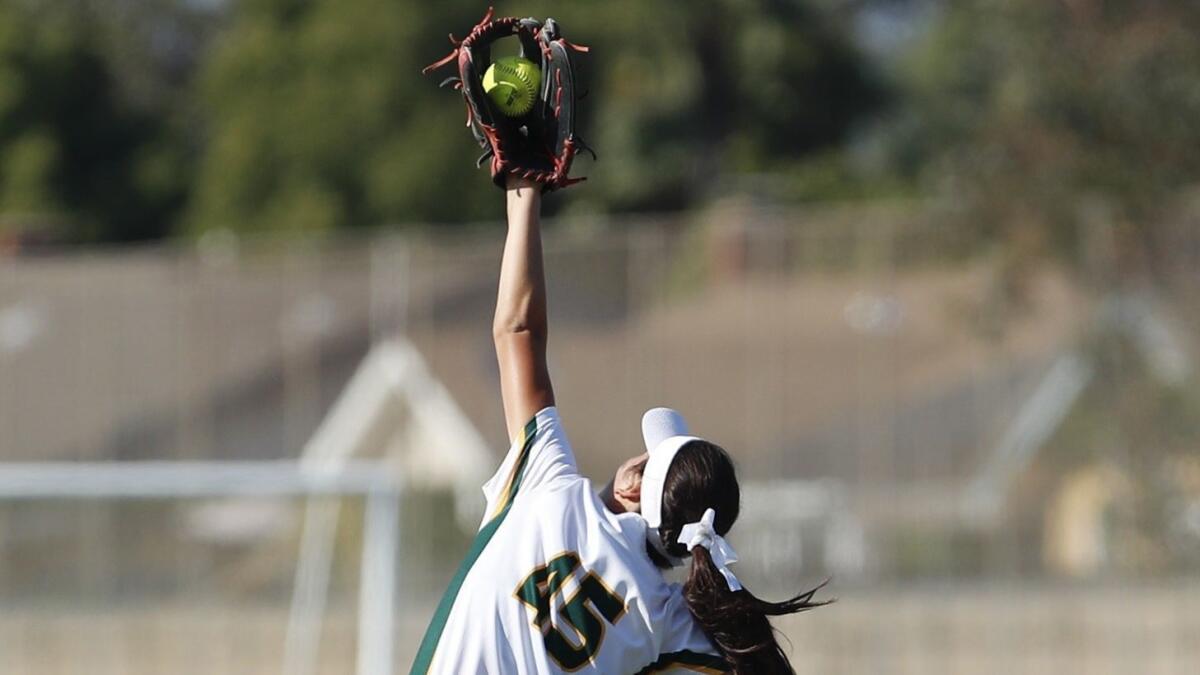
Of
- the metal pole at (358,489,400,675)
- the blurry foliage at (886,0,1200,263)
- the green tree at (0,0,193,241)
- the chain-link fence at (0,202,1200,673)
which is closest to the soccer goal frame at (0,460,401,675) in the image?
the metal pole at (358,489,400,675)

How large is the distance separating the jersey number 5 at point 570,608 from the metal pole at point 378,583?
650cm

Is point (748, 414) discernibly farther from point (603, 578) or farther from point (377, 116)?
point (377, 116)

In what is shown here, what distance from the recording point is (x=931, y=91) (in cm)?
3212

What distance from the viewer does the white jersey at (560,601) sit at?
11.8ft

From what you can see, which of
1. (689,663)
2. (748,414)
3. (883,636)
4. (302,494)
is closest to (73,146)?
(748,414)

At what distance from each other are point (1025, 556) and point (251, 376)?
18.6 ft

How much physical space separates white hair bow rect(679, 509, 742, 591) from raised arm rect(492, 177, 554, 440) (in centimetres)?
41

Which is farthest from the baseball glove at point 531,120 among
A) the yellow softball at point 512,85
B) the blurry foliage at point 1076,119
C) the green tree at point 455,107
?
the green tree at point 455,107

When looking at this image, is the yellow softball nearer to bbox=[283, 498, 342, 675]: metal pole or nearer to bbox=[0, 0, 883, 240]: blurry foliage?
bbox=[283, 498, 342, 675]: metal pole

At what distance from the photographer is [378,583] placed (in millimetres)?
10273

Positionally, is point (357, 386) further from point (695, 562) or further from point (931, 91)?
point (931, 91)

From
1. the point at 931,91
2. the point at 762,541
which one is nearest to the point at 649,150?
the point at 931,91

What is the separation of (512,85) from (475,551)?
938 mm

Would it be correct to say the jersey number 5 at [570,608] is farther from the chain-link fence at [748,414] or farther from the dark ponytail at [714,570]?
the chain-link fence at [748,414]
